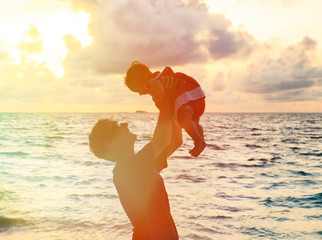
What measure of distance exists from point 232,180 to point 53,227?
6759mm

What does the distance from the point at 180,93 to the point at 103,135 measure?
664 mm

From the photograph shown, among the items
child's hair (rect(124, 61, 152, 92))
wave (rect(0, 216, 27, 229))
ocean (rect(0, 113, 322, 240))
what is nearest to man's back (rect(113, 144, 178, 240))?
child's hair (rect(124, 61, 152, 92))

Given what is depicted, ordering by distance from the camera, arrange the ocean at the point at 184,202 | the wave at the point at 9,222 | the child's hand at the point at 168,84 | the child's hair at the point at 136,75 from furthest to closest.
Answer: the wave at the point at 9,222 → the ocean at the point at 184,202 → the child's hair at the point at 136,75 → the child's hand at the point at 168,84

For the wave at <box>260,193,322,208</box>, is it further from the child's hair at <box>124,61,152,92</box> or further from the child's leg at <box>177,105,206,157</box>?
the child's hair at <box>124,61,152,92</box>

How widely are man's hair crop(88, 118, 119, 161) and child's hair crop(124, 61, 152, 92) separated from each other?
0.43 m

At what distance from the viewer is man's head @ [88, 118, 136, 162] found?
230 cm

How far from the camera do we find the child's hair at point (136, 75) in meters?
2.57

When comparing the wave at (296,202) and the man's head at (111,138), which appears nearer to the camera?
the man's head at (111,138)

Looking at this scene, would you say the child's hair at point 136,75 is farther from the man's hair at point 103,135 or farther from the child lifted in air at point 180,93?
the man's hair at point 103,135

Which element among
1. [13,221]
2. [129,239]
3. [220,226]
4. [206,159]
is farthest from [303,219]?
[206,159]

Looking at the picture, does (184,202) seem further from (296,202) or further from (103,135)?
(103,135)

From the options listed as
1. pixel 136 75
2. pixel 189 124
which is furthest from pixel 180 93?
pixel 136 75

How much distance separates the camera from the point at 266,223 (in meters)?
6.98

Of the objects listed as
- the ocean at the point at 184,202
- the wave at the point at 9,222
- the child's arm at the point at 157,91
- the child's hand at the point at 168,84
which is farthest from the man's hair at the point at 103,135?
the wave at the point at 9,222
